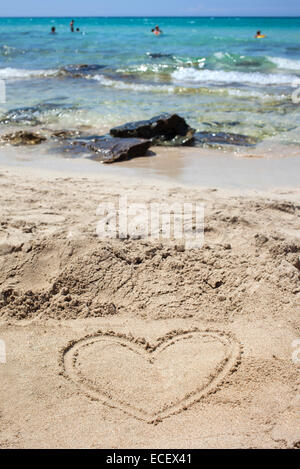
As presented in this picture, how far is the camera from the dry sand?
85.5 inches

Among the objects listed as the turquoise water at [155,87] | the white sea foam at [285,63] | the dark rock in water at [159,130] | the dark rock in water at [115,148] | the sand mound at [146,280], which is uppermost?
the white sea foam at [285,63]

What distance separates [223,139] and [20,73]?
1015 centimetres

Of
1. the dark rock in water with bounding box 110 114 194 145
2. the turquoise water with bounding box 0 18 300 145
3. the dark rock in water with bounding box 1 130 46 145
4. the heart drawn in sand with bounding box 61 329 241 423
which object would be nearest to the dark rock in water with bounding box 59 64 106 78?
the turquoise water with bounding box 0 18 300 145

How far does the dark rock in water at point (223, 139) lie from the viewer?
738 cm

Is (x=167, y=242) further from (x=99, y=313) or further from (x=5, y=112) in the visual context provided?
(x=5, y=112)

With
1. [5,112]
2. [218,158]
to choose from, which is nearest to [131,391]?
[218,158]

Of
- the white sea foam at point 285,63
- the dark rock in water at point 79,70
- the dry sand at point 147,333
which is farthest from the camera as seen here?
the white sea foam at point 285,63

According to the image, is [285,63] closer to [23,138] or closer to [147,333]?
[23,138]

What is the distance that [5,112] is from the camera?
9.27 meters

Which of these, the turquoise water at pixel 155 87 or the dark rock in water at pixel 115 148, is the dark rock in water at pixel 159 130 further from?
the turquoise water at pixel 155 87

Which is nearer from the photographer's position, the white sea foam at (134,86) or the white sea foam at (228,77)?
the white sea foam at (134,86)

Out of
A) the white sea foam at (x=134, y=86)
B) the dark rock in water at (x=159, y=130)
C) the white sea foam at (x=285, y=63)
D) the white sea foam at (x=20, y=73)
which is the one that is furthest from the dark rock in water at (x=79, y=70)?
the dark rock in water at (x=159, y=130)

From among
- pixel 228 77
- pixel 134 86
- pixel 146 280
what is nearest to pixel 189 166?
pixel 146 280

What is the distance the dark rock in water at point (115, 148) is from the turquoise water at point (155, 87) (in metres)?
1.34
